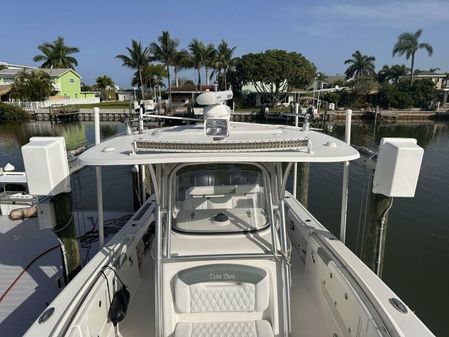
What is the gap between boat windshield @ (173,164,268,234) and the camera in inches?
128

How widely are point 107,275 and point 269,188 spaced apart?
5.92ft

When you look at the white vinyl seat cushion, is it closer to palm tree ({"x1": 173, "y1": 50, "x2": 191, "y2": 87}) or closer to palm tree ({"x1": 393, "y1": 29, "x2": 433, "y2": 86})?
palm tree ({"x1": 173, "y1": 50, "x2": 191, "y2": 87})

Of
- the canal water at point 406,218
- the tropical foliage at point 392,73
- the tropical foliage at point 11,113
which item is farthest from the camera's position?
the tropical foliage at point 392,73

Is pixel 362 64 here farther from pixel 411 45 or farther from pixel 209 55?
pixel 209 55

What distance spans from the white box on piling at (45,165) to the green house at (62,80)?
54.0m

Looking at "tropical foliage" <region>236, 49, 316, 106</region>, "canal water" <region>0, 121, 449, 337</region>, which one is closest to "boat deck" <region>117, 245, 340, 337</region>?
"canal water" <region>0, 121, 449, 337</region>

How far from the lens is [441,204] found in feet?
39.8

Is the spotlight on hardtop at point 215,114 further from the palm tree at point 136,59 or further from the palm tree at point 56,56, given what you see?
the palm tree at point 56,56

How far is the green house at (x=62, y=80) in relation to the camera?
169ft

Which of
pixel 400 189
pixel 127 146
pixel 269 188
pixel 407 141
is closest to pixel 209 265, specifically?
pixel 269 188

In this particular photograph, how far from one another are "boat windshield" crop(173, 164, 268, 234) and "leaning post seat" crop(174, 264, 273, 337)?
41 cm

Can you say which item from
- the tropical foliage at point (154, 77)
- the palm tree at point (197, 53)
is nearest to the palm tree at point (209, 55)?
the palm tree at point (197, 53)

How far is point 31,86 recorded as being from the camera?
44.6 meters

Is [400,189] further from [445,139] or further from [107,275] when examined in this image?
[445,139]
